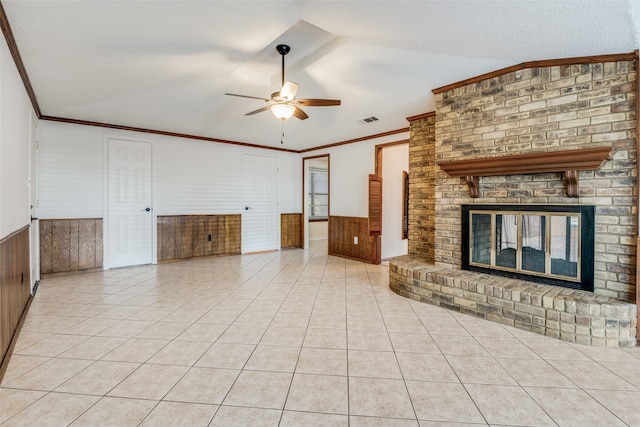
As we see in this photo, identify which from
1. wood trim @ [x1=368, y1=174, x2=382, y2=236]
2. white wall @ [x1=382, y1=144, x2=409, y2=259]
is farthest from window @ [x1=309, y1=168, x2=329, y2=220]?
wood trim @ [x1=368, y1=174, x2=382, y2=236]

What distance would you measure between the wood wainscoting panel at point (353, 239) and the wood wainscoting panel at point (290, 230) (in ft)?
3.84

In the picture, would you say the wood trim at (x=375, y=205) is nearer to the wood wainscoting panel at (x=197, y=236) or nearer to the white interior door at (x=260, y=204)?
the white interior door at (x=260, y=204)

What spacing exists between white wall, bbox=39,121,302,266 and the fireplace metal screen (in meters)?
4.60

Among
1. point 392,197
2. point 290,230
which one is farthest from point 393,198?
point 290,230

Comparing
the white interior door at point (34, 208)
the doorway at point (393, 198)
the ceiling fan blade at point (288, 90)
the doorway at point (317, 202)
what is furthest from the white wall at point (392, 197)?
the white interior door at point (34, 208)

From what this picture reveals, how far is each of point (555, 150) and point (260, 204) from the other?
5335mm

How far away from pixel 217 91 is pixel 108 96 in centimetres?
133

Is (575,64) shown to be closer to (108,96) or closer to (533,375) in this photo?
(533,375)

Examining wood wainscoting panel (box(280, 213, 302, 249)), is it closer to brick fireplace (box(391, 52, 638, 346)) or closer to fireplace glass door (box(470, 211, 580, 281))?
brick fireplace (box(391, 52, 638, 346))

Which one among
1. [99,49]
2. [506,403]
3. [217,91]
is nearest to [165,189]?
[217,91]

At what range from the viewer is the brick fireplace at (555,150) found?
249 centimetres

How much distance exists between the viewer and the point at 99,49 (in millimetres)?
2627

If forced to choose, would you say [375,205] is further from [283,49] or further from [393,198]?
[283,49]

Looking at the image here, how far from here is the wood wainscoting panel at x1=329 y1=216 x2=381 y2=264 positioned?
5578mm
